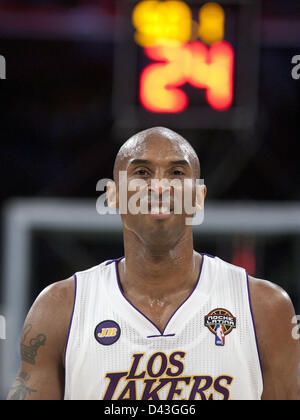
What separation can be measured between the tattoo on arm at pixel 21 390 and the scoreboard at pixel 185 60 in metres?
2.85

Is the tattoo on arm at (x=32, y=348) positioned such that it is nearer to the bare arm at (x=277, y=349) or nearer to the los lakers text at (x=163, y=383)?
the los lakers text at (x=163, y=383)

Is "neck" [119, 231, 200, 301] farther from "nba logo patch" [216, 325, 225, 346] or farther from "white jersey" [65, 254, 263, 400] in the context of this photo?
"nba logo patch" [216, 325, 225, 346]

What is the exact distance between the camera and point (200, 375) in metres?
2.16

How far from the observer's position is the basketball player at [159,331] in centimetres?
215

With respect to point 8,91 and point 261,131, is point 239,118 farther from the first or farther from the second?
point 8,91

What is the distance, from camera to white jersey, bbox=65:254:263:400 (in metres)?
2.15

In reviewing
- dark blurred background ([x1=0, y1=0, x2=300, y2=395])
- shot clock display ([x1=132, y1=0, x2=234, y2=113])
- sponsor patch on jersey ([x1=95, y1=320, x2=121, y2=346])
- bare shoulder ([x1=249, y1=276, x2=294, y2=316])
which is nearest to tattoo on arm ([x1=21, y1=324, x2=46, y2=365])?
sponsor patch on jersey ([x1=95, y1=320, x2=121, y2=346])

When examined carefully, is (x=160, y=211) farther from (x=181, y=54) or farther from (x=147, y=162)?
(x=181, y=54)

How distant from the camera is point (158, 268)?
2.28 m

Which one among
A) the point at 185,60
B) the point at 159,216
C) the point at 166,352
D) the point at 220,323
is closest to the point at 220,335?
the point at 220,323

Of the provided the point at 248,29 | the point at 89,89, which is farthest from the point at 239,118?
the point at 89,89
